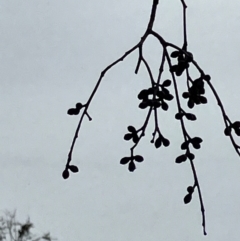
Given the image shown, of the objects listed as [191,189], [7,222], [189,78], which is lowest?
[191,189]

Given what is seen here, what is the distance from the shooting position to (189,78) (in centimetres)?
93

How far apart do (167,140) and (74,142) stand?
0.42ft

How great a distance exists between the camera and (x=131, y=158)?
933mm

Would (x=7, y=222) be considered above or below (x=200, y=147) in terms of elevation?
above

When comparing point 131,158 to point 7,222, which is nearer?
point 131,158

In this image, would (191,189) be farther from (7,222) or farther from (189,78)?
(7,222)

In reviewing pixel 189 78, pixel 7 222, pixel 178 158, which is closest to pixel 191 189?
pixel 178 158

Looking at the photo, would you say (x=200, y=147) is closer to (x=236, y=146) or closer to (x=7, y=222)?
(x=236, y=146)

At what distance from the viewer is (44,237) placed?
3.29 metres

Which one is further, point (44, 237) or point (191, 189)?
point (44, 237)

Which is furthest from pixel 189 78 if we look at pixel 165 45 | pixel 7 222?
pixel 7 222

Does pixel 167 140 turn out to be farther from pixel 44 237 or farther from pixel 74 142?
pixel 44 237

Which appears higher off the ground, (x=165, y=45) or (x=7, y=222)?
(x=7, y=222)

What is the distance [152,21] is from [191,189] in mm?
235
